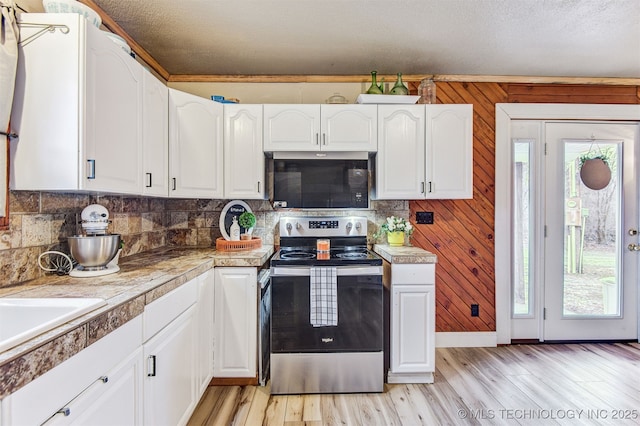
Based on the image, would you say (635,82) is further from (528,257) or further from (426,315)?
(426,315)

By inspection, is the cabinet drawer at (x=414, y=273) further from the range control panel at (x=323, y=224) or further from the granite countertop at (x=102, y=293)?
the granite countertop at (x=102, y=293)

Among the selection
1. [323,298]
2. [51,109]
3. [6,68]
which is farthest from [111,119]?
[323,298]

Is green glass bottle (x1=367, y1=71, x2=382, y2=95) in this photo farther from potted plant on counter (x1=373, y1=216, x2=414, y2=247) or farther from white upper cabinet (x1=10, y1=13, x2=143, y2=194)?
white upper cabinet (x1=10, y1=13, x2=143, y2=194)

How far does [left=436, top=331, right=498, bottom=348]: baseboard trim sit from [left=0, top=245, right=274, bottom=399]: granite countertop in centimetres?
179

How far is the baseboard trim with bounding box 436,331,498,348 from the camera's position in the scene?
2.74 meters

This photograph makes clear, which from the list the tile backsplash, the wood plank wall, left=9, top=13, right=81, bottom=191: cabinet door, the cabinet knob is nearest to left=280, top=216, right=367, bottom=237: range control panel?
the tile backsplash

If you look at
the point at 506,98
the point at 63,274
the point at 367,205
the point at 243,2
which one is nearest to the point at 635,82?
the point at 506,98

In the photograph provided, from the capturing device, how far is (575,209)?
2832mm

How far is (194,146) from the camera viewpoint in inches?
89.6

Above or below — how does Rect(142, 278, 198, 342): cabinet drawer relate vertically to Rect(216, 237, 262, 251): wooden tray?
below

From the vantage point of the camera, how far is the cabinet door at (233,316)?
2041 millimetres

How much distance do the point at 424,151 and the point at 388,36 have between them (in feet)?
2.89

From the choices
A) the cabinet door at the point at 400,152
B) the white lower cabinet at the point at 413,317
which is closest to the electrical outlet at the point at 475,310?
the white lower cabinet at the point at 413,317

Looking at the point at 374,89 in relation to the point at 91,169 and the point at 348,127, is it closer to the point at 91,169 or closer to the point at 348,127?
the point at 348,127
